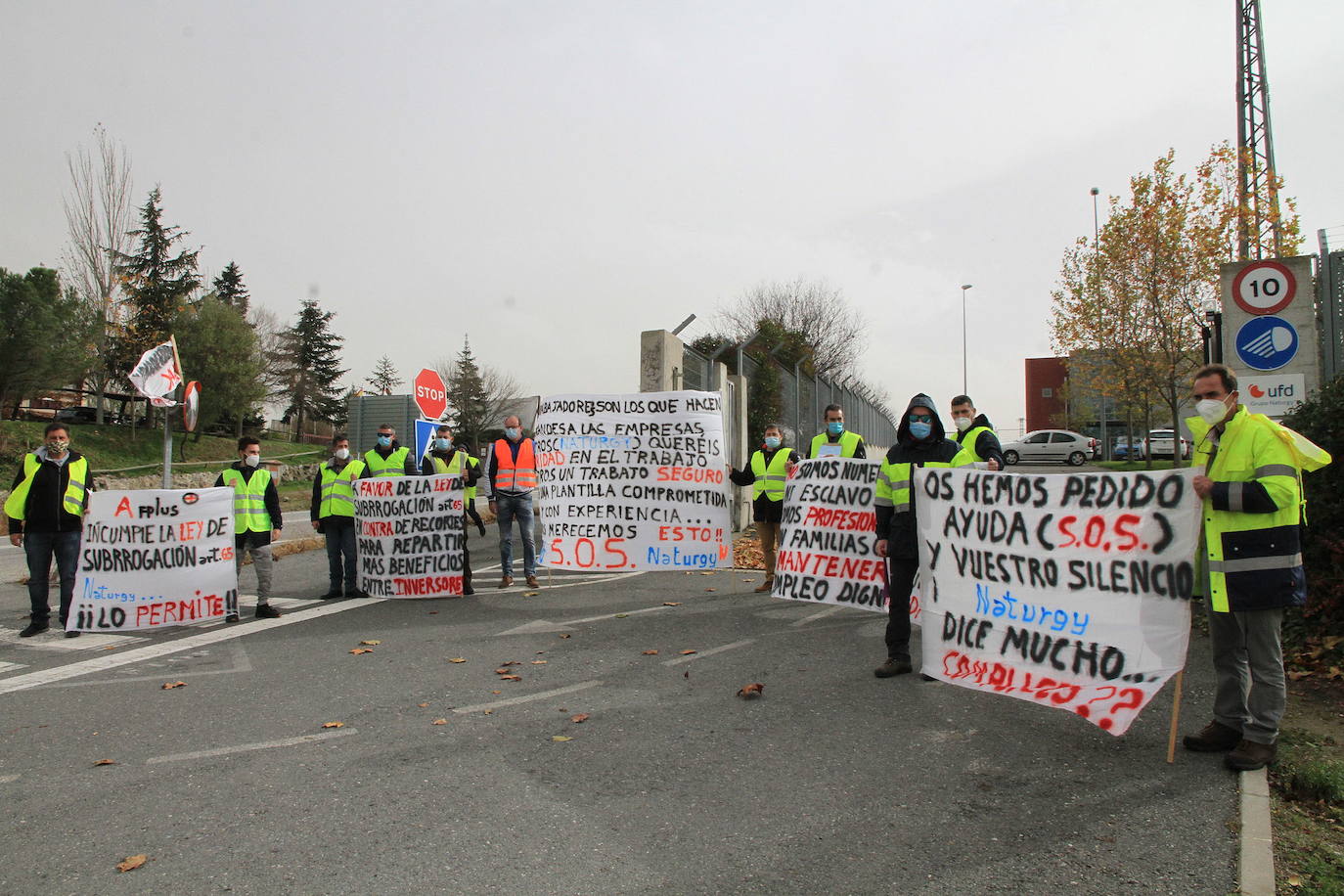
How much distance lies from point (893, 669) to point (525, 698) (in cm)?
242

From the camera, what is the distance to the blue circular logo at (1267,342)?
25.5ft

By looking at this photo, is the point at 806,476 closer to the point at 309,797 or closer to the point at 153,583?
the point at 309,797

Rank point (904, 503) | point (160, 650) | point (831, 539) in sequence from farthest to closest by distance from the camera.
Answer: point (831, 539) → point (160, 650) → point (904, 503)

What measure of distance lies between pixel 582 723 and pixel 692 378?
10.4 meters

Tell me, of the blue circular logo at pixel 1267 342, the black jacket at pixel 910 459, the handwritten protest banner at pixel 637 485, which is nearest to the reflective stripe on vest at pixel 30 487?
the handwritten protest banner at pixel 637 485

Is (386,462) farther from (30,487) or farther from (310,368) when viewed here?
(310,368)

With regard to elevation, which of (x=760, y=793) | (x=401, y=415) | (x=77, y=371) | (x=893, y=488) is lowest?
(x=760, y=793)

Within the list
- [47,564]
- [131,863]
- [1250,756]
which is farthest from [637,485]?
[131,863]

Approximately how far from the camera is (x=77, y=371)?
29578 mm

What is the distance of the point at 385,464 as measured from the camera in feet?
33.2

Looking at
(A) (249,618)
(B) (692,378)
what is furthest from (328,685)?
(B) (692,378)

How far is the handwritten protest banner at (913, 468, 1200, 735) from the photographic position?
14.2ft

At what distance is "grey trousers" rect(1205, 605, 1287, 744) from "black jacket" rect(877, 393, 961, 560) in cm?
192

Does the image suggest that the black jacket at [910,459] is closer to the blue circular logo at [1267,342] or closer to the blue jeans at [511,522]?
the blue circular logo at [1267,342]
